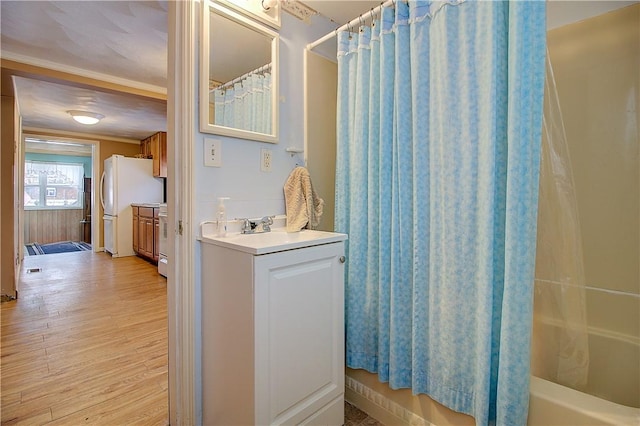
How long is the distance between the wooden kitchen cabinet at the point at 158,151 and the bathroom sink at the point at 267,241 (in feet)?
14.7

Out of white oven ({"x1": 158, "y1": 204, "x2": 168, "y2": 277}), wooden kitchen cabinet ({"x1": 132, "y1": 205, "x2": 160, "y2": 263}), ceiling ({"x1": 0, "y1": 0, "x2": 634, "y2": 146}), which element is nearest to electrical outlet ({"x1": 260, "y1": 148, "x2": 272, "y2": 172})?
ceiling ({"x1": 0, "y1": 0, "x2": 634, "y2": 146})

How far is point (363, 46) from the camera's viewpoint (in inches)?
62.1

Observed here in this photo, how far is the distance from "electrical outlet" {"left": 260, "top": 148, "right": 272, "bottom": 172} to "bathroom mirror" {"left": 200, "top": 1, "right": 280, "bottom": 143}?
0.06 metres

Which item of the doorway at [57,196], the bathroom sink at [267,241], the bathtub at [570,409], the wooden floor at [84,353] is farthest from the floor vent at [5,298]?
the bathtub at [570,409]

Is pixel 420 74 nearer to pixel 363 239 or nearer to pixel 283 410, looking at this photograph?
pixel 363 239

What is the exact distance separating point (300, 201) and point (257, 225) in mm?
281

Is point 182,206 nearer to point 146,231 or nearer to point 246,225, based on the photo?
point 246,225

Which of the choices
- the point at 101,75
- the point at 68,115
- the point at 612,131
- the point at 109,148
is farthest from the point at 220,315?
the point at 109,148

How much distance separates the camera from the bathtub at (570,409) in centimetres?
97

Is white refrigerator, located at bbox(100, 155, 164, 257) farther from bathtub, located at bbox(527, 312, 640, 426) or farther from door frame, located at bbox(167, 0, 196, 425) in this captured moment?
bathtub, located at bbox(527, 312, 640, 426)

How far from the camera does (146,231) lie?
191 inches

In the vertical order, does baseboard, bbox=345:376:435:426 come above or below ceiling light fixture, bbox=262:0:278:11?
below

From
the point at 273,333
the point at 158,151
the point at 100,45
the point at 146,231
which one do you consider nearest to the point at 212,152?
the point at 273,333

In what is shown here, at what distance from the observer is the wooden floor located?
159 cm
